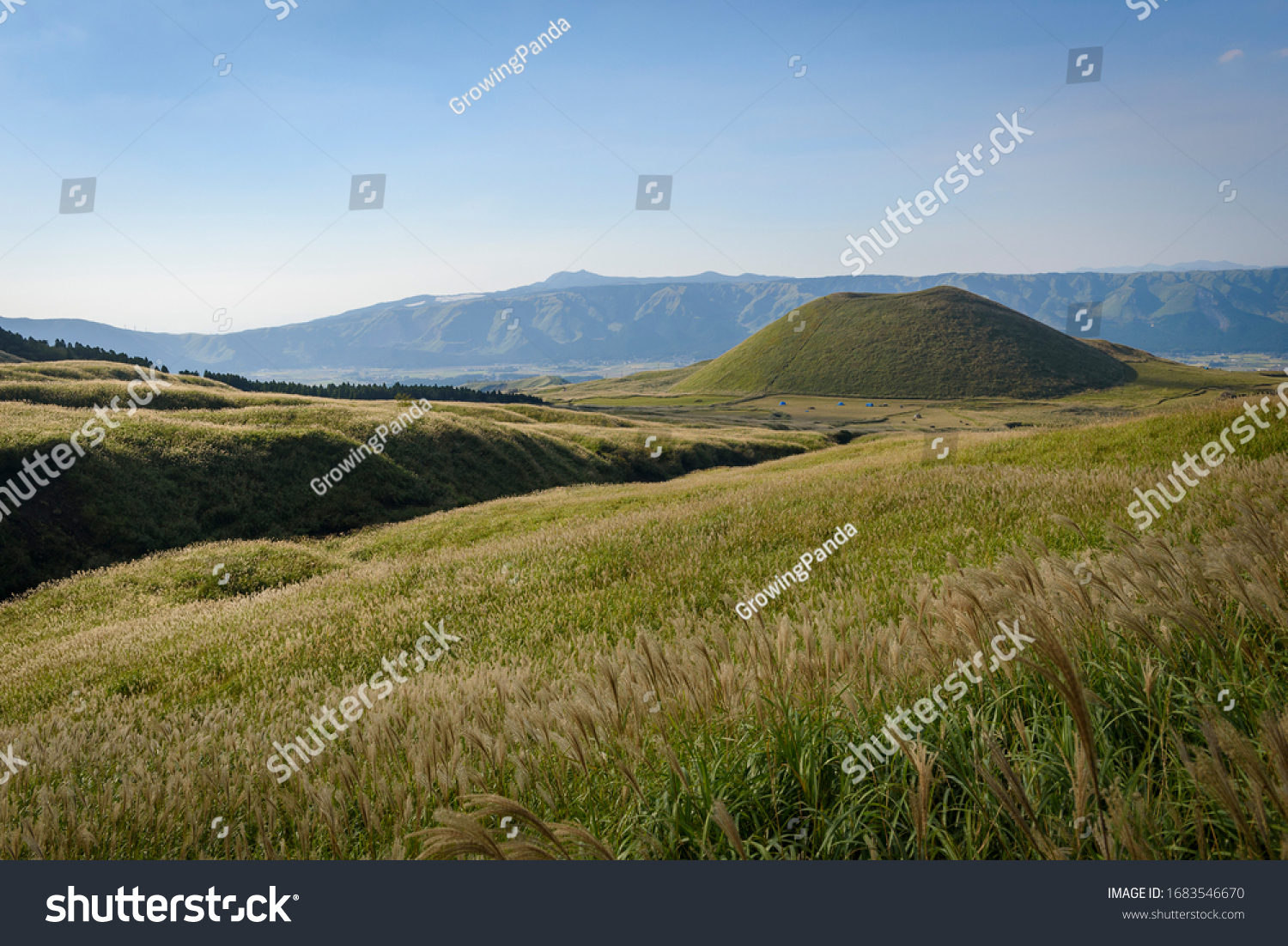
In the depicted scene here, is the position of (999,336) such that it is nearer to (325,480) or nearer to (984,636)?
(325,480)

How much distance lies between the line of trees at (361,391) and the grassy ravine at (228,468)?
74.7 feet

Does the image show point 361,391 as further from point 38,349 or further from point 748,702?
point 748,702

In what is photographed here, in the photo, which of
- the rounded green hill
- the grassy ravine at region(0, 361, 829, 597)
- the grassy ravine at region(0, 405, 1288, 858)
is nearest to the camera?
the grassy ravine at region(0, 405, 1288, 858)

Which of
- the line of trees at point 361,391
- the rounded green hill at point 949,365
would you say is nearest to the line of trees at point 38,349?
the line of trees at point 361,391

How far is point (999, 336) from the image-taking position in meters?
186

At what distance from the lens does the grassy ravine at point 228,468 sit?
2242 cm

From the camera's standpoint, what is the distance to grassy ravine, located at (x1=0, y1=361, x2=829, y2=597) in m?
22.4

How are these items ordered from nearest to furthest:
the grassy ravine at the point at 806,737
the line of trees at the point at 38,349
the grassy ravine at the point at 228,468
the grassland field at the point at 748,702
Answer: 1. the grassy ravine at the point at 806,737
2. the grassland field at the point at 748,702
3. the grassy ravine at the point at 228,468
4. the line of trees at the point at 38,349

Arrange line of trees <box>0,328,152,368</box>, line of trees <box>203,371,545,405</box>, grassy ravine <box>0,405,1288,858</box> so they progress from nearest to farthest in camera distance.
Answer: grassy ravine <box>0,405,1288,858</box> → line of trees <box>203,371,545,405</box> → line of trees <box>0,328,152,368</box>

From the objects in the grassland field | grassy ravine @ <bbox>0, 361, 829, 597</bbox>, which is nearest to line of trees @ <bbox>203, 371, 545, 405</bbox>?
grassy ravine @ <bbox>0, 361, 829, 597</bbox>

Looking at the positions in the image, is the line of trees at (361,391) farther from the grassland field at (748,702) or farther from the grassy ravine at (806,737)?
the grassy ravine at (806,737)

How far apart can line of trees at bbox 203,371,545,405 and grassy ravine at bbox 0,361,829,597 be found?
74.7ft

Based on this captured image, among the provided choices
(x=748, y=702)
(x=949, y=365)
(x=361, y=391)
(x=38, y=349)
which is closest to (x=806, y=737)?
(x=748, y=702)

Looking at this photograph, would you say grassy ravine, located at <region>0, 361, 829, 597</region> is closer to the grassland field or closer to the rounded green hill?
the grassland field
